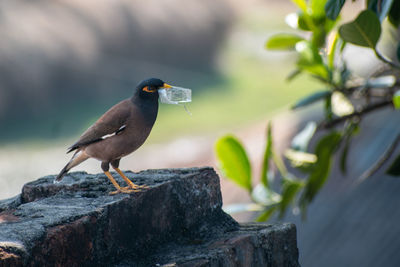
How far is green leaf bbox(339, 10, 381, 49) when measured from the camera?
1995mm

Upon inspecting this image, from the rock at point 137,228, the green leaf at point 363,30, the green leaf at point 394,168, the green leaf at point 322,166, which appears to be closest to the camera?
the rock at point 137,228

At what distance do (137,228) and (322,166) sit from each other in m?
0.99

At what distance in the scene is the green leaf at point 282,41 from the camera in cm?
255

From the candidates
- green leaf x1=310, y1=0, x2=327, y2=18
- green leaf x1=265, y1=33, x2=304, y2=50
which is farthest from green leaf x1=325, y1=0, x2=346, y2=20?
green leaf x1=265, y1=33, x2=304, y2=50

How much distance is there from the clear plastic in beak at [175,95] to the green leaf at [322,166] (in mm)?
753

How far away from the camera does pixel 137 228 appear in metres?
1.79

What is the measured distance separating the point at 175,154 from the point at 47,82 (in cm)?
237

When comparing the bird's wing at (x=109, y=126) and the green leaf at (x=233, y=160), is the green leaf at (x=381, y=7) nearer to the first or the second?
the green leaf at (x=233, y=160)

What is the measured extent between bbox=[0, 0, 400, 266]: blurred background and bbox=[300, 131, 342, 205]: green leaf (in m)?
0.95

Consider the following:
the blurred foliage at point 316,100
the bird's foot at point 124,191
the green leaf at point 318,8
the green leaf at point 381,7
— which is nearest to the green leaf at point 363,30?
the green leaf at point 381,7

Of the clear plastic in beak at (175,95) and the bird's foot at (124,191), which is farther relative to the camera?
the clear plastic in beak at (175,95)

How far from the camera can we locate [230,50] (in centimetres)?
887

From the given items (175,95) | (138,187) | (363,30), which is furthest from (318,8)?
(138,187)

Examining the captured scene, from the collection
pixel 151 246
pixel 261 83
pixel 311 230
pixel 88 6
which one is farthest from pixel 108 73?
pixel 151 246
